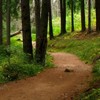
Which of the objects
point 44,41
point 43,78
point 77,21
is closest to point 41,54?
point 44,41

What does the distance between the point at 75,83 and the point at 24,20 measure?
5.72 m

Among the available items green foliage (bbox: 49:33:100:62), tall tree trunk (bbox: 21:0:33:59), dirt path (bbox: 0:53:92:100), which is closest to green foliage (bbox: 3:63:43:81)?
dirt path (bbox: 0:53:92:100)

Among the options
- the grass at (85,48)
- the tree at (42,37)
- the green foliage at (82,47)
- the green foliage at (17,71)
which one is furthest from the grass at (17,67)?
the green foliage at (82,47)

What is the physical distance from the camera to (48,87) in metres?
11.5

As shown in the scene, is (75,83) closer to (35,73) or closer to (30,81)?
(30,81)

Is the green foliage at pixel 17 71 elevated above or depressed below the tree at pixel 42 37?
below

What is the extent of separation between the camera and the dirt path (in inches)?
399

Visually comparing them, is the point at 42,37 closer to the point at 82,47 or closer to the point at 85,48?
the point at 85,48

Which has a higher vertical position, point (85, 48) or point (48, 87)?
point (48, 87)

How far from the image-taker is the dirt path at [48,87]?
10133 mm

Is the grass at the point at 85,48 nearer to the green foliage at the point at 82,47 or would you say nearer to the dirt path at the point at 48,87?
the green foliage at the point at 82,47

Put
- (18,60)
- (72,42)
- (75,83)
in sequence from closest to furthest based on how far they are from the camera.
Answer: (75,83) < (18,60) < (72,42)

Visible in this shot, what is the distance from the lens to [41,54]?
16.8 meters

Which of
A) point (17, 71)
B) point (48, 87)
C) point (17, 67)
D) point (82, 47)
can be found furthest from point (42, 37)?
point (82, 47)
